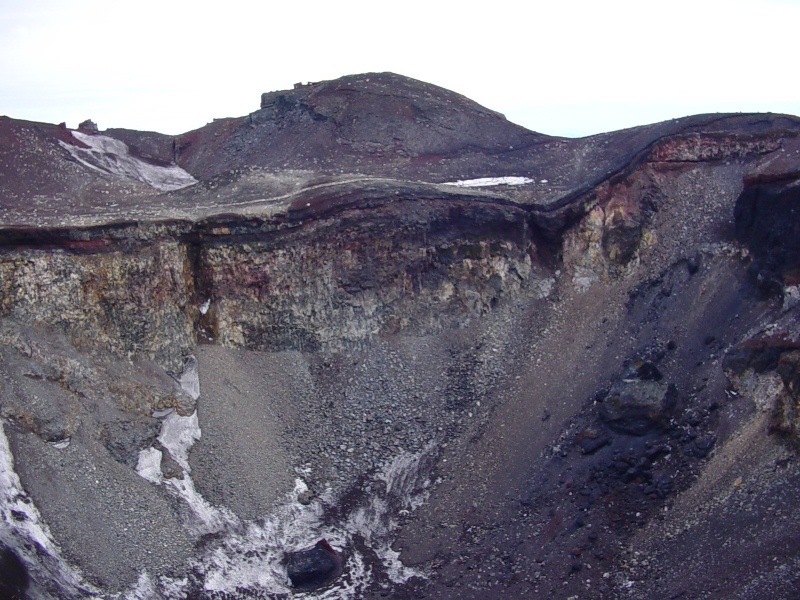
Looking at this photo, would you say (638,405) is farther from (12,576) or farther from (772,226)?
(12,576)

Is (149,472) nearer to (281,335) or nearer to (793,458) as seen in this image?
(281,335)

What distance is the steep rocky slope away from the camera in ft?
73.4

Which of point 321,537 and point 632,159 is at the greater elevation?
point 632,159

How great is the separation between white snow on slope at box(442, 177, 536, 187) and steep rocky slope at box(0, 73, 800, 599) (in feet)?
0.68

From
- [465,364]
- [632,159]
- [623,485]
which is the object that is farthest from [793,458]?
[632,159]

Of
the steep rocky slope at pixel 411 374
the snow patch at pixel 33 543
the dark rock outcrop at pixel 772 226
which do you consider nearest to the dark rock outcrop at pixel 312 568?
the steep rocky slope at pixel 411 374

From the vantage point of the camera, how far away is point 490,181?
34.9 m

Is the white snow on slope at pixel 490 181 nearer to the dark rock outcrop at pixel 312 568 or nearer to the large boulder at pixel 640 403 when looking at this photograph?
the large boulder at pixel 640 403

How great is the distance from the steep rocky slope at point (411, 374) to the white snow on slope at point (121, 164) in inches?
79.3

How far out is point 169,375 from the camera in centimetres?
2777

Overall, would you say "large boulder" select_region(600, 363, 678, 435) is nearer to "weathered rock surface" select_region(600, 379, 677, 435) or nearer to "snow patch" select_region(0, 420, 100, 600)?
"weathered rock surface" select_region(600, 379, 677, 435)

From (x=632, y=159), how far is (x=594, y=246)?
375cm

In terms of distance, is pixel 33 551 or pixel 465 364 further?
pixel 465 364

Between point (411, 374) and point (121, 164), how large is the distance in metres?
18.5
